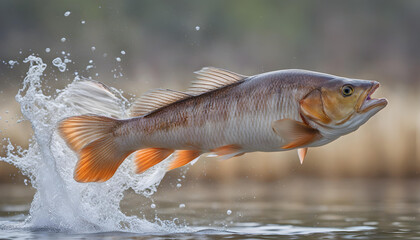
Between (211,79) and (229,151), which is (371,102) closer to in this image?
(229,151)

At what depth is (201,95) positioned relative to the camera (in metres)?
4.88

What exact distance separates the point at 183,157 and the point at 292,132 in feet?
2.83

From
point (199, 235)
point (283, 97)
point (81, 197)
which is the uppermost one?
point (283, 97)

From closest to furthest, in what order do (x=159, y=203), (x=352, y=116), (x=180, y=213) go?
(x=352, y=116) → (x=180, y=213) → (x=159, y=203)

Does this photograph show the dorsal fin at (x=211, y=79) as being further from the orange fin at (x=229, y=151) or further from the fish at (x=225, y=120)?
the orange fin at (x=229, y=151)

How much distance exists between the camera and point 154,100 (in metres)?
5.04

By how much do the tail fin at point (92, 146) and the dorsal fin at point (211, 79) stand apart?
0.65 m

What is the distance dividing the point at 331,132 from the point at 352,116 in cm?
17

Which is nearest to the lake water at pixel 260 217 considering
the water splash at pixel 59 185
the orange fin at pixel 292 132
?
the water splash at pixel 59 185

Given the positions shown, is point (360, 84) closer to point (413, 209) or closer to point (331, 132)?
point (331, 132)

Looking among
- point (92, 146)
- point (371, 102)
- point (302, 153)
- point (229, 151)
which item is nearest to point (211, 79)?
point (229, 151)

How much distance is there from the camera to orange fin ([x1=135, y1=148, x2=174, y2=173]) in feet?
16.4

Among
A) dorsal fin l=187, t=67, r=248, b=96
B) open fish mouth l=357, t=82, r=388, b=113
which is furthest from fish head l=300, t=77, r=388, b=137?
dorsal fin l=187, t=67, r=248, b=96

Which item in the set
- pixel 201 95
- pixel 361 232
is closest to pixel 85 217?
pixel 201 95
